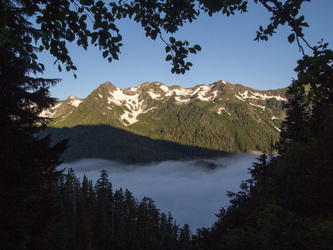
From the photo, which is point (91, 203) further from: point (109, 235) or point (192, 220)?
point (192, 220)

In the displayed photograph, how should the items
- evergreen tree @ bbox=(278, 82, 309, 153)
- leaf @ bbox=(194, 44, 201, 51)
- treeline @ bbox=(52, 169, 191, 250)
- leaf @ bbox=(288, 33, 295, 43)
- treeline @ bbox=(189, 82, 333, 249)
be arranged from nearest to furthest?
leaf @ bbox=(288, 33, 295, 43) < leaf @ bbox=(194, 44, 201, 51) < treeline @ bbox=(189, 82, 333, 249) < evergreen tree @ bbox=(278, 82, 309, 153) < treeline @ bbox=(52, 169, 191, 250)

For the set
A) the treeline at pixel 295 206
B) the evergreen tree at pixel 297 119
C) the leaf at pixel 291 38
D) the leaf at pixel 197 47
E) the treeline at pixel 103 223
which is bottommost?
the treeline at pixel 103 223

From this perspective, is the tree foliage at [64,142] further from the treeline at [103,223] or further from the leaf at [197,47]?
the treeline at [103,223]

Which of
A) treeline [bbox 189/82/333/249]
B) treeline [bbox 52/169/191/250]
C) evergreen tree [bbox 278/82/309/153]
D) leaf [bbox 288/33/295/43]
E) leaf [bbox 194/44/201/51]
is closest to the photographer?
leaf [bbox 288/33/295/43]

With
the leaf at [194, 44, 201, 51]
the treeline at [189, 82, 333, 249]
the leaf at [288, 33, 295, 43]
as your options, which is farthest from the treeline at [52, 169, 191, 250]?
the leaf at [288, 33, 295, 43]

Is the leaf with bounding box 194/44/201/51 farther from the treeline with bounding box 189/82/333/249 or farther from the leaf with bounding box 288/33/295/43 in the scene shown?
the treeline with bounding box 189/82/333/249

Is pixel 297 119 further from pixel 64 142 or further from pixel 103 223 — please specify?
pixel 103 223

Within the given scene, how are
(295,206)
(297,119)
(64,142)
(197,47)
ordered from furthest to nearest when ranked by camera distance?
(297,119) → (295,206) → (64,142) → (197,47)

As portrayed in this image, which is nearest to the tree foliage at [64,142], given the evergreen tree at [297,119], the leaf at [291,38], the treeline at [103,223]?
the leaf at [291,38]

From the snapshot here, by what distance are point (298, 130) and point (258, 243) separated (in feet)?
66.8

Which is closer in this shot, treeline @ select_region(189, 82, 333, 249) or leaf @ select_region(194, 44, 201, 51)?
leaf @ select_region(194, 44, 201, 51)

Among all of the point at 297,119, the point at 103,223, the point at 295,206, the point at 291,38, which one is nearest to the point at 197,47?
the point at 291,38

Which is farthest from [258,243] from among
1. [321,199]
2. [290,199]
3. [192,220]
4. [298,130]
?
[192,220]

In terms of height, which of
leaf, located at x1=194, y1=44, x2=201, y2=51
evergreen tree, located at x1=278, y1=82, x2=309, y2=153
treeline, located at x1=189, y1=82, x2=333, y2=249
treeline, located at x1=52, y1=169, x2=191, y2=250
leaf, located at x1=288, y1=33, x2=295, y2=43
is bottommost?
treeline, located at x1=52, y1=169, x2=191, y2=250
